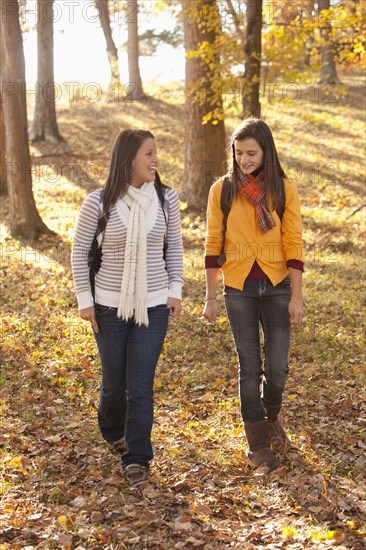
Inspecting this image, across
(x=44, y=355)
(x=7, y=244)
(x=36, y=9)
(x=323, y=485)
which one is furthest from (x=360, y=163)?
(x=323, y=485)

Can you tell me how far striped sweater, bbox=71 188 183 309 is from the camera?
492 cm

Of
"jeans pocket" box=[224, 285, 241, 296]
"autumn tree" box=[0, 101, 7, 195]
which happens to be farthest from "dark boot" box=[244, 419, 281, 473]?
"autumn tree" box=[0, 101, 7, 195]

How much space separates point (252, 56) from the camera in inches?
458

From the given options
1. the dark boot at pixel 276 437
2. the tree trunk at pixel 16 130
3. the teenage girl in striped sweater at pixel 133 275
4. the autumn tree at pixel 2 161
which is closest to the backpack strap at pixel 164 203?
the teenage girl in striped sweater at pixel 133 275

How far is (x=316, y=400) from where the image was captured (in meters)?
6.93

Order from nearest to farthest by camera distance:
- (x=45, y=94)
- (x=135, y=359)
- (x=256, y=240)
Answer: (x=135, y=359) → (x=256, y=240) → (x=45, y=94)

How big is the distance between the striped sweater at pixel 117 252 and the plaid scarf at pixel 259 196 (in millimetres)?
531

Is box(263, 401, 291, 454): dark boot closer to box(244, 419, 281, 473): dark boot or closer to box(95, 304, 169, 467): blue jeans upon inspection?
box(244, 419, 281, 473): dark boot

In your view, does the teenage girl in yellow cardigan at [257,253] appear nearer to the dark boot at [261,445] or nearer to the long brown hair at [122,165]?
the dark boot at [261,445]

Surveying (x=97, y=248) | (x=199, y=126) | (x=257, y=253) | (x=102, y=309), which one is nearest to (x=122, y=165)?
(x=97, y=248)

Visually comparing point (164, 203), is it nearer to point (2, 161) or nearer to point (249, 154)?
point (249, 154)

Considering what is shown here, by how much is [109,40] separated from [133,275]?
91.4 ft

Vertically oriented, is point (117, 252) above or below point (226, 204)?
below

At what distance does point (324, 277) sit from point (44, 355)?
4927 mm
